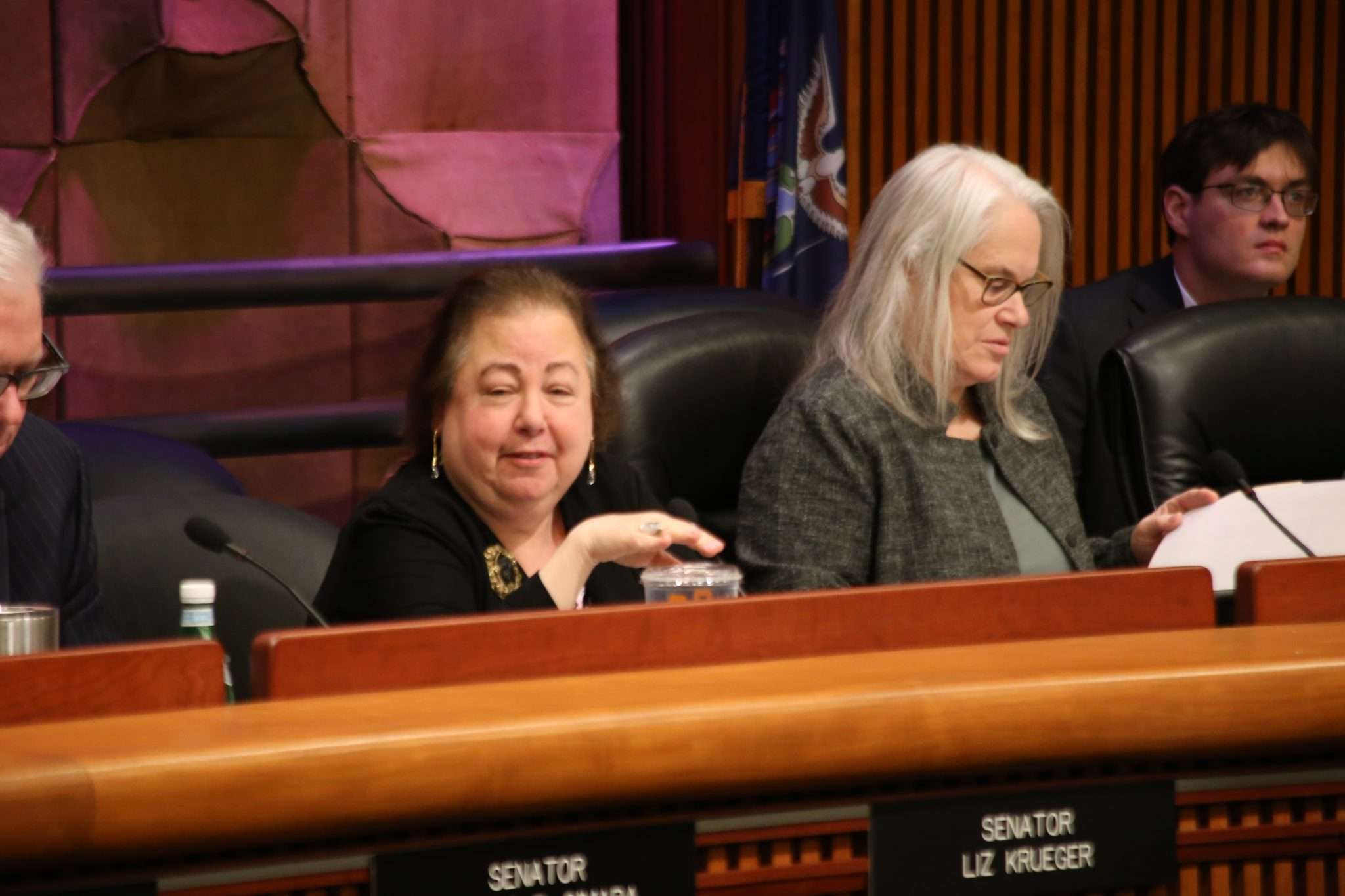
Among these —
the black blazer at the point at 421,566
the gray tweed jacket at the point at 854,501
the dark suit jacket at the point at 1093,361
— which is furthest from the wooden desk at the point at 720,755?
the dark suit jacket at the point at 1093,361

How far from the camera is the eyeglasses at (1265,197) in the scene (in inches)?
130

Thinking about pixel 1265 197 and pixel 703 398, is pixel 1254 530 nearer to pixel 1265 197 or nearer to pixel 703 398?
pixel 703 398

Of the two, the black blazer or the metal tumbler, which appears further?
the black blazer

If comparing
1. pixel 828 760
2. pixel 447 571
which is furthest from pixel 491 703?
pixel 447 571

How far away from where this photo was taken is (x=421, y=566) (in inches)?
73.4

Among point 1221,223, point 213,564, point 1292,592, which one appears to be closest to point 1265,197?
point 1221,223

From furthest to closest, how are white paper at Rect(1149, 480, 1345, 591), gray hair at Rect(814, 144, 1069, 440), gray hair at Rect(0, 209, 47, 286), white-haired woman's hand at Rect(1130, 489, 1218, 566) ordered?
1. gray hair at Rect(814, 144, 1069, 440)
2. white-haired woman's hand at Rect(1130, 489, 1218, 566)
3. white paper at Rect(1149, 480, 1345, 591)
4. gray hair at Rect(0, 209, 47, 286)

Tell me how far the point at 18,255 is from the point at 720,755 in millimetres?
1340

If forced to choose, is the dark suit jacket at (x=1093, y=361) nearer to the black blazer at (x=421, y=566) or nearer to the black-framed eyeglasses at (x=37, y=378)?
the black blazer at (x=421, y=566)

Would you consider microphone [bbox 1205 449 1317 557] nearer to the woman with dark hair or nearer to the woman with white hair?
the woman with white hair

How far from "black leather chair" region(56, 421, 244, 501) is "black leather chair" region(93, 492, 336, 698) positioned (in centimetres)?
7

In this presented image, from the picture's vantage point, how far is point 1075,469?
2.90 meters

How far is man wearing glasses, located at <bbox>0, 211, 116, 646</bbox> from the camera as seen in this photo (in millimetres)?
1814

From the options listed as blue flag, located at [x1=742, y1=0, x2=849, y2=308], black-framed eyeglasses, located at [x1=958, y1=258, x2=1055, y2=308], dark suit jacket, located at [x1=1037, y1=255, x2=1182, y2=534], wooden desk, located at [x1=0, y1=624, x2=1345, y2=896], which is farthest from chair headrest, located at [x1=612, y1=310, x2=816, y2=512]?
blue flag, located at [x1=742, y1=0, x2=849, y2=308]
